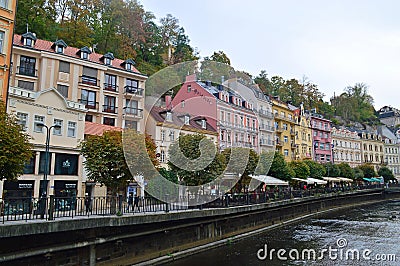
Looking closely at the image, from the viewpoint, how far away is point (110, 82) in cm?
3859

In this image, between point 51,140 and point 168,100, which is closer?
point 51,140

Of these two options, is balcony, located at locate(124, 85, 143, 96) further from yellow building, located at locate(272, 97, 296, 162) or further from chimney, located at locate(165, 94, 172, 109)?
yellow building, located at locate(272, 97, 296, 162)

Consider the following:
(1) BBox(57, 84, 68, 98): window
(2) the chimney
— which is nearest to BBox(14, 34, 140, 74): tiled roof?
(1) BBox(57, 84, 68, 98): window

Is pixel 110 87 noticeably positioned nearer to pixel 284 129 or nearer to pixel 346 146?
pixel 284 129

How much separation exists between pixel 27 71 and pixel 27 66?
46 cm

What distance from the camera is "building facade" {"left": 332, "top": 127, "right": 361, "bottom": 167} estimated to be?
7425cm

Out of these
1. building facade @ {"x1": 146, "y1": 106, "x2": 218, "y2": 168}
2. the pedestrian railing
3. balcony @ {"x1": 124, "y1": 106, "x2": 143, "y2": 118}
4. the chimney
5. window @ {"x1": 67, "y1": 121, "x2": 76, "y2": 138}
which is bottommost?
the pedestrian railing

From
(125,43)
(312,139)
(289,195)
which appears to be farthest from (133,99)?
(312,139)

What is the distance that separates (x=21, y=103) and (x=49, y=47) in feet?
40.4

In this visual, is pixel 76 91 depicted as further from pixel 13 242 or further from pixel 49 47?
pixel 13 242

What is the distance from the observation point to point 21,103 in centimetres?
2400

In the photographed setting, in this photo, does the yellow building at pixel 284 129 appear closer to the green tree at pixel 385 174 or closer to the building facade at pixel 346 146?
the building facade at pixel 346 146

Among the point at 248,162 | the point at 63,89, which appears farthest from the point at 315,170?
the point at 63,89

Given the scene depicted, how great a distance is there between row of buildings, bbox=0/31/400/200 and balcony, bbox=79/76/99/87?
0.11 meters
